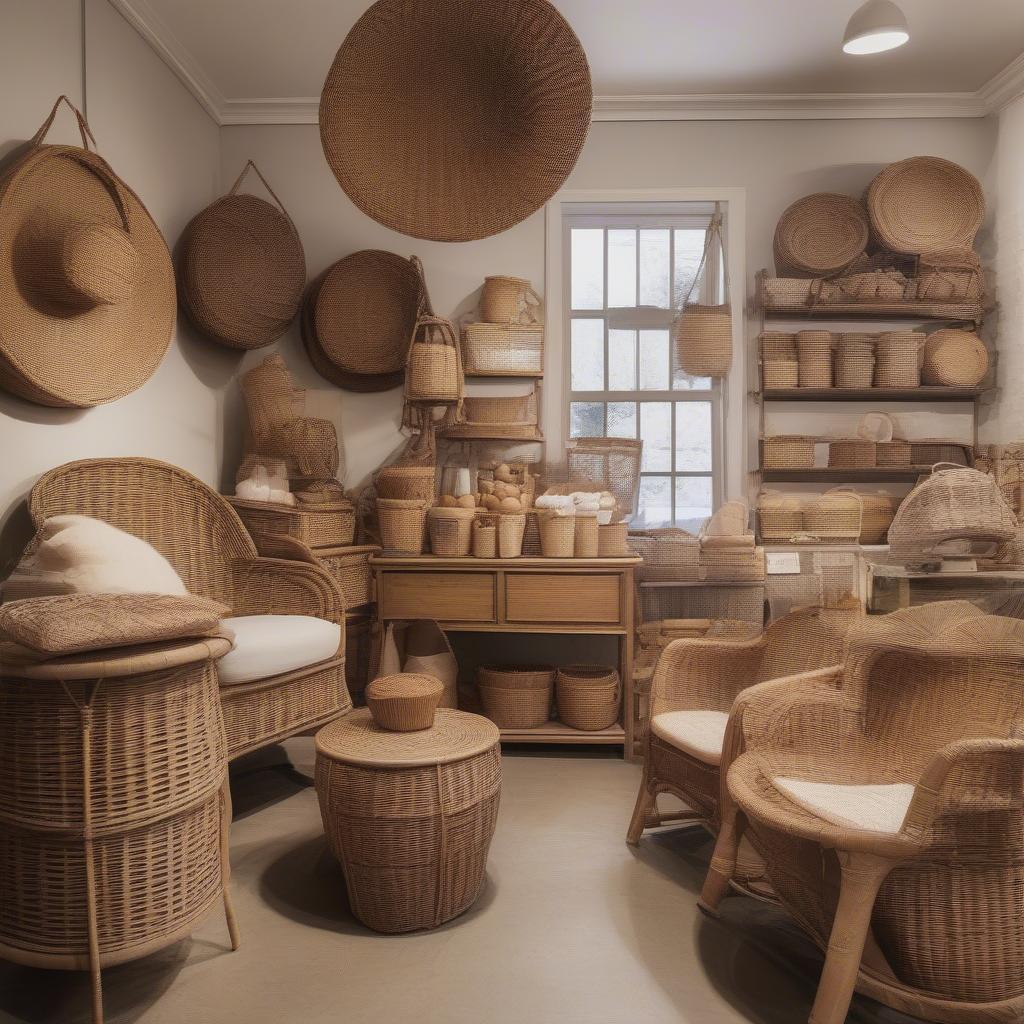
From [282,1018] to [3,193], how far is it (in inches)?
93.9

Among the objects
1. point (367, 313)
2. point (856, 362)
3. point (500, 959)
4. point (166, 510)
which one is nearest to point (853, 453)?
point (856, 362)

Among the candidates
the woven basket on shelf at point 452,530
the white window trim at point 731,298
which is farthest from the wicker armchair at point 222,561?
the white window trim at point 731,298

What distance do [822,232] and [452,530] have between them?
2.35 metres

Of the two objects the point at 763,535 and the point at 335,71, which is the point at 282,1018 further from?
the point at 763,535

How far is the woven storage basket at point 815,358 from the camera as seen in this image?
4215mm

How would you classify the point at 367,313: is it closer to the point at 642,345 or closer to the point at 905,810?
the point at 642,345

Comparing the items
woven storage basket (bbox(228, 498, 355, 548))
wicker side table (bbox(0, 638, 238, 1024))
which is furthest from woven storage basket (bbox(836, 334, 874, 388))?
wicker side table (bbox(0, 638, 238, 1024))

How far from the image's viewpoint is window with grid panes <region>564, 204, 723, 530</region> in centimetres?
452

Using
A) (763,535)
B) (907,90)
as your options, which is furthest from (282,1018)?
(907,90)

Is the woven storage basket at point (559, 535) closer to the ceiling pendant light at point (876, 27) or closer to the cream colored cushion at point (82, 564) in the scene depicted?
the cream colored cushion at point (82, 564)

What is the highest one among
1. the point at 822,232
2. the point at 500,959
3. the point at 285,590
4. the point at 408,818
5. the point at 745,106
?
the point at 745,106

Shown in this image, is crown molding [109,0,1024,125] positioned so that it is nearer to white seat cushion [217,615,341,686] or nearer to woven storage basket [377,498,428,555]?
woven storage basket [377,498,428,555]

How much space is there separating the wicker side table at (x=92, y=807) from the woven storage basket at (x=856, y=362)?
3375 millimetres

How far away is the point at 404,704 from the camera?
2.35 m
